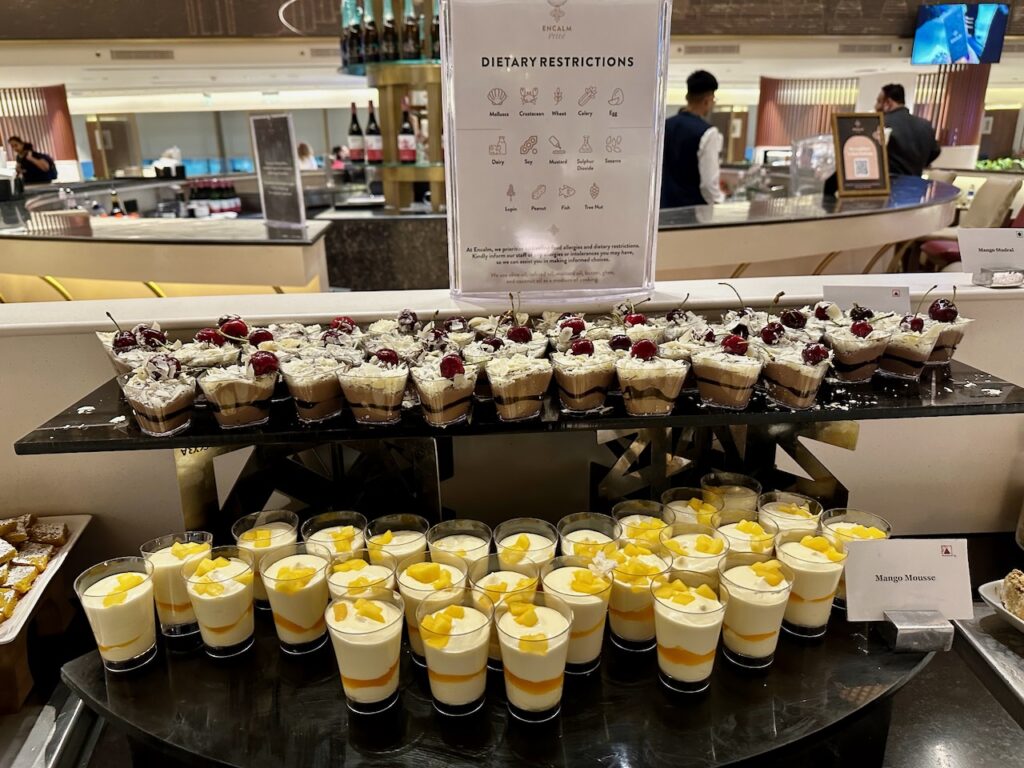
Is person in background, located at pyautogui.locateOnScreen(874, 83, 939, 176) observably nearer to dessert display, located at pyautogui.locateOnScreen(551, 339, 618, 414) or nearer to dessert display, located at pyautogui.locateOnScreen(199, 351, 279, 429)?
dessert display, located at pyautogui.locateOnScreen(551, 339, 618, 414)

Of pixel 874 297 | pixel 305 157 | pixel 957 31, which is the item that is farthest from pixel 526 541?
pixel 305 157

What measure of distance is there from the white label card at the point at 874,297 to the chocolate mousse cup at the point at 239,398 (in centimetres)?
119

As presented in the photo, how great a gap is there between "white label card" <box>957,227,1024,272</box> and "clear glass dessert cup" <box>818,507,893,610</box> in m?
0.73

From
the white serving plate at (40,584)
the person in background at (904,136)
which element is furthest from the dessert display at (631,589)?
the person in background at (904,136)

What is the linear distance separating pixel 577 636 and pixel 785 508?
562 millimetres

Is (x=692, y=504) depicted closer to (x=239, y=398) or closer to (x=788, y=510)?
(x=788, y=510)

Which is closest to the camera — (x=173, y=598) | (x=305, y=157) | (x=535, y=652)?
(x=535, y=652)

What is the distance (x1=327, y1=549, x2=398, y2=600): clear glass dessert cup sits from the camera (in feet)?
3.92

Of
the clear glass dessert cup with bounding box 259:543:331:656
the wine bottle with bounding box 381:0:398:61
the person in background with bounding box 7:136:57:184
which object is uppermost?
the wine bottle with bounding box 381:0:398:61

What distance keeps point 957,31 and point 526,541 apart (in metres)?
7.87

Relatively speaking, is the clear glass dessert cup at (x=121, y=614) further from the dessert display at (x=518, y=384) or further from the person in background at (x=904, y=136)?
the person in background at (x=904, y=136)

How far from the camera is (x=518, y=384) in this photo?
1.23 meters

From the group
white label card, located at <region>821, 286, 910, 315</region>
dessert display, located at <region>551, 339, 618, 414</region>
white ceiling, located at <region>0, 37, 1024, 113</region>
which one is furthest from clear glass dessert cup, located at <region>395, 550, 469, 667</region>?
white ceiling, located at <region>0, 37, 1024, 113</region>

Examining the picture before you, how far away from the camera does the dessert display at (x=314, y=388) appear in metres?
1.23
